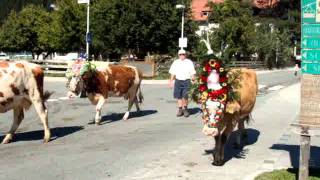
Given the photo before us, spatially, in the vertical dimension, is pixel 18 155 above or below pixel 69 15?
below

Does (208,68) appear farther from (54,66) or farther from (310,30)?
(54,66)

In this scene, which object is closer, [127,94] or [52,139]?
[52,139]

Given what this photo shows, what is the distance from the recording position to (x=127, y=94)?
16.1 metres

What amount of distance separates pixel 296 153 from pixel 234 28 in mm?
51452

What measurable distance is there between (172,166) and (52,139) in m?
3.66

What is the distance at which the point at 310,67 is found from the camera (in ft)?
25.6

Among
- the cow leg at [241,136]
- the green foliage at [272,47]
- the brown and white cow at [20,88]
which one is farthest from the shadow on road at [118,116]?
the green foliage at [272,47]

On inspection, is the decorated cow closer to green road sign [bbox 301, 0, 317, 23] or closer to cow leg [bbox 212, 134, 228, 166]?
cow leg [bbox 212, 134, 228, 166]

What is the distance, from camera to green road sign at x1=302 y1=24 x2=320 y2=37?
25.3 feet

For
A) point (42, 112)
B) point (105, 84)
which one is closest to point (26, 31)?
point (105, 84)

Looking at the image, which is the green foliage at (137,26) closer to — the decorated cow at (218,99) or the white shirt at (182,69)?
the white shirt at (182,69)

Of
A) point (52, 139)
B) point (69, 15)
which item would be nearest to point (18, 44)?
point (69, 15)

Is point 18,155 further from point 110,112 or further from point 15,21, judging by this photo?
point 15,21

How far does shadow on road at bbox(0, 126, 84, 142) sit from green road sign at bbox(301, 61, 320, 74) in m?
6.10
